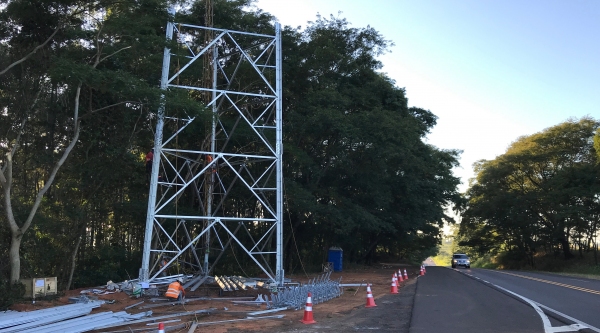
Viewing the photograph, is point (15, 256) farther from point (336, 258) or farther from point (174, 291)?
point (336, 258)

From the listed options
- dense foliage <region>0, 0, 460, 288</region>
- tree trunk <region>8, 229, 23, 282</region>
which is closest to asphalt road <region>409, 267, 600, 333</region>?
dense foliage <region>0, 0, 460, 288</region>

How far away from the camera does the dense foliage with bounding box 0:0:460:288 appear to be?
52.5 ft

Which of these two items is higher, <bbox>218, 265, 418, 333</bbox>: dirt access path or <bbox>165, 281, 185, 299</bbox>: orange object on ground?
<bbox>165, 281, 185, 299</bbox>: orange object on ground

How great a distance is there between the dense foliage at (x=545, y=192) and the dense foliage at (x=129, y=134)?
15377 mm

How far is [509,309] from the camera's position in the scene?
43.4 feet

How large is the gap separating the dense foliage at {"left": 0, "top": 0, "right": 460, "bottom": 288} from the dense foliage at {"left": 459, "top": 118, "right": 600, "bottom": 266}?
15.4m

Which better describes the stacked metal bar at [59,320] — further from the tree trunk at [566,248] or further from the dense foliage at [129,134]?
the tree trunk at [566,248]

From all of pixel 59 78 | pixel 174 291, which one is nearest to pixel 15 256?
pixel 174 291

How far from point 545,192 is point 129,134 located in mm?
41687

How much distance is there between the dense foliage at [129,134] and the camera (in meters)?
16.0

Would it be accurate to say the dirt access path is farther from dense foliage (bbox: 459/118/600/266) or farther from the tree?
dense foliage (bbox: 459/118/600/266)

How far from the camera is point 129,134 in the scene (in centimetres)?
2117

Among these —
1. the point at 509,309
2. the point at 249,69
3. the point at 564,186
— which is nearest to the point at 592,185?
the point at 564,186

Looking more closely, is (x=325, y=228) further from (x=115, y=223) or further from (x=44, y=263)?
(x=44, y=263)
